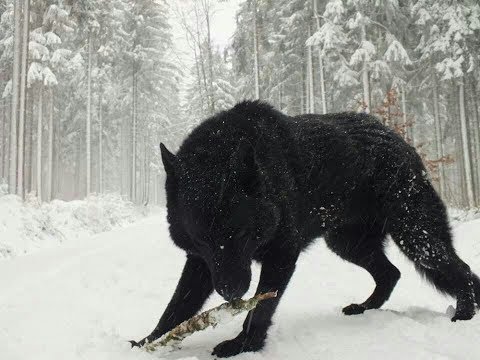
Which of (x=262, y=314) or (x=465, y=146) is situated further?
(x=465, y=146)

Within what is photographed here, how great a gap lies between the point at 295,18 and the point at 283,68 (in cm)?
480

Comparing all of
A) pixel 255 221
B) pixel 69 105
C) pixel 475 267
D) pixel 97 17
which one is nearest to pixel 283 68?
pixel 97 17

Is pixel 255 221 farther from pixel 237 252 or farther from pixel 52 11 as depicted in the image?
pixel 52 11

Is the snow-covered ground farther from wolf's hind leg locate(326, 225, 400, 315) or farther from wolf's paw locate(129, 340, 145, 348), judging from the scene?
wolf's hind leg locate(326, 225, 400, 315)

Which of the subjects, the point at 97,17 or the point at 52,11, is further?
the point at 97,17

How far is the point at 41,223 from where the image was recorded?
11570 mm

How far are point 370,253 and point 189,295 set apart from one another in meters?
1.94

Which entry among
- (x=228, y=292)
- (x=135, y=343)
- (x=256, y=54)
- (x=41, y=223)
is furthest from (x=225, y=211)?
(x=256, y=54)

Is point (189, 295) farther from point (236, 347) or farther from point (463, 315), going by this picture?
point (463, 315)

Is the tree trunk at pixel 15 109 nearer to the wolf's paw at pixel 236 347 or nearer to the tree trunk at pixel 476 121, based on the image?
the wolf's paw at pixel 236 347

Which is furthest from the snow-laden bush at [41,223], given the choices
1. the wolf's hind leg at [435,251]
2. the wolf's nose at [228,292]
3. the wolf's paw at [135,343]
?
the wolf's hind leg at [435,251]

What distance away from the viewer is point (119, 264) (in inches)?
225

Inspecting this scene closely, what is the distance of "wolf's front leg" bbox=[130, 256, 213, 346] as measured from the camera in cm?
304

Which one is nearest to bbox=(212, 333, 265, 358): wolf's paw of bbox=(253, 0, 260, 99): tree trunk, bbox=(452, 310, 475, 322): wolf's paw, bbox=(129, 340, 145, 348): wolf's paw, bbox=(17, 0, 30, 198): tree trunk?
bbox=(129, 340, 145, 348): wolf's paw
